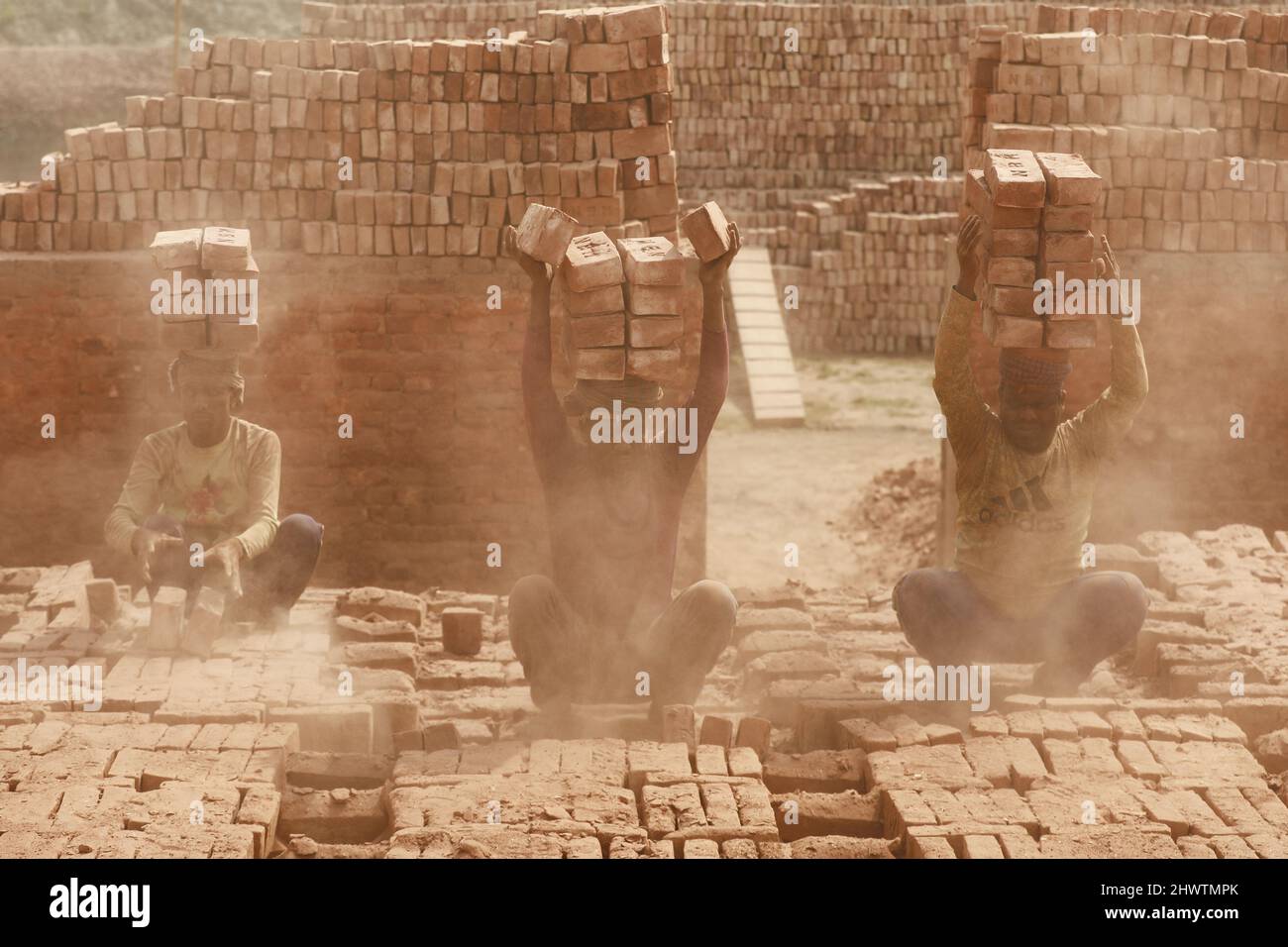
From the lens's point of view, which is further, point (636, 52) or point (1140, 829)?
point (636, 52)

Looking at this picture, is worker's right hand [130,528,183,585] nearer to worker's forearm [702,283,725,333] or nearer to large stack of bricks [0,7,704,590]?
worker's forearm [702,283,725,333]

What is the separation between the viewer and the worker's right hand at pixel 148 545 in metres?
6.77

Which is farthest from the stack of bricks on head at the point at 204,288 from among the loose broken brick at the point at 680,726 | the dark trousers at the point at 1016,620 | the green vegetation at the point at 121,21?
the green vegetation at the point at 121,21

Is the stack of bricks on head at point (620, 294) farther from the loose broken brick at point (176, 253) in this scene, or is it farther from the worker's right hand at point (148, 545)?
the worker's right hand at point (148, 545)

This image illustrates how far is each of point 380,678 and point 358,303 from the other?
10.4 ft

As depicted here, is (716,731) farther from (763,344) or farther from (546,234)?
(763,344)

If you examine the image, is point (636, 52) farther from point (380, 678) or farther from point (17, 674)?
point (17, 674)

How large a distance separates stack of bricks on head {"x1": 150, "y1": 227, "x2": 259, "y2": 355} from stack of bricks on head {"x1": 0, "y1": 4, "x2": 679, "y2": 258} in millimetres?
2350

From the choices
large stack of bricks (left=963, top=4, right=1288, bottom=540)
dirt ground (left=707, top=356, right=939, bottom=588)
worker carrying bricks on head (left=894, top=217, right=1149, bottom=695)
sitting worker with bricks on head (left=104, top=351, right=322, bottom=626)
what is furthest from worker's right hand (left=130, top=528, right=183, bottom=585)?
dirt ground (left=707, top=356, right=939, bottom=588)

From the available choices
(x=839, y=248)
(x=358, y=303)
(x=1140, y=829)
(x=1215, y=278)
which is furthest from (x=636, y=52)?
(x=839, y=248)

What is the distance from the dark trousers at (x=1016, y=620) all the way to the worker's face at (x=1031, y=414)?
603 mm

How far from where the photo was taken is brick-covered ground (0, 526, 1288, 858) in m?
5.23

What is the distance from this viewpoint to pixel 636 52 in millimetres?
9086
